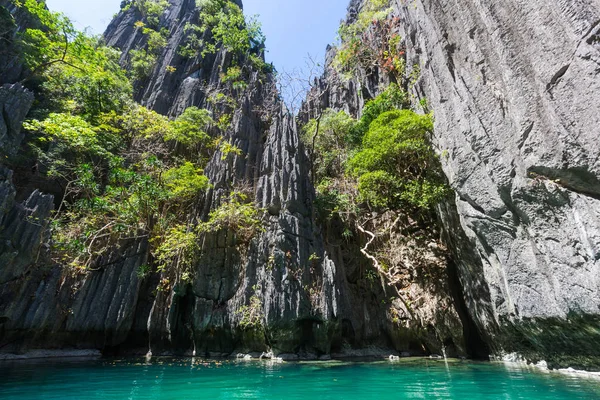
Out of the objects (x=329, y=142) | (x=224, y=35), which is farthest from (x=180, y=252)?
(x=224, y=35)

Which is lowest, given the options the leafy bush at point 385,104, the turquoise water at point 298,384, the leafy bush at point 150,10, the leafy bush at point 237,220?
the turquoise water at point 298,384

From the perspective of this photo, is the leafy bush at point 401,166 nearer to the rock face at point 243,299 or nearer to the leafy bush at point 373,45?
the rock face at point 243,299

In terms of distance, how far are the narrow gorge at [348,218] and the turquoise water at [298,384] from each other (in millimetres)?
1872

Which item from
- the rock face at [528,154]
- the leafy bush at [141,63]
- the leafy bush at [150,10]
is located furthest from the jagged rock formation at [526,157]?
the leafy bush at [150,10]

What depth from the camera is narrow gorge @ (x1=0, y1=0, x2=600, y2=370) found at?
7422 mm

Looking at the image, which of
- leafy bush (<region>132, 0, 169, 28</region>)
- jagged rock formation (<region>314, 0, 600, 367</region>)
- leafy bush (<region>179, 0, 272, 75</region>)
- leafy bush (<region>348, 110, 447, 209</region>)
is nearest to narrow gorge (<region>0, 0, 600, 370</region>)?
jagged rock formation (<region>314, 0, 600, 367</region>)

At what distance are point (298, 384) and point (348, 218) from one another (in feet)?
36.6

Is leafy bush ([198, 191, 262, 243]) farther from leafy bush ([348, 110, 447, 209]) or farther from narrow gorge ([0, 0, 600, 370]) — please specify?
leafy bush ([348, 110, 447, 209])

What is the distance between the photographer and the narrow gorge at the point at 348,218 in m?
7.42

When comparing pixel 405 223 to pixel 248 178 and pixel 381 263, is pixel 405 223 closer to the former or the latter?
pixel 381 263

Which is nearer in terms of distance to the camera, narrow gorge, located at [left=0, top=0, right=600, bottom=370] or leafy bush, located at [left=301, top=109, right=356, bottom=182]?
narrow gorge, located at [left=0, top=0, right=600, bottom=370]

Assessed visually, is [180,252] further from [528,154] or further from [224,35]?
[224,35]

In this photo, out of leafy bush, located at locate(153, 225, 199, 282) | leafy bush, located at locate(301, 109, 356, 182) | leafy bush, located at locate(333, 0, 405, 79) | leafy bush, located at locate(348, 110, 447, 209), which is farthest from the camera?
leafy bush, located at locate(301, 109, 356, 182)

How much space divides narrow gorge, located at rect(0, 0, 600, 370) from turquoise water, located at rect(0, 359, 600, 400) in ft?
6.14
